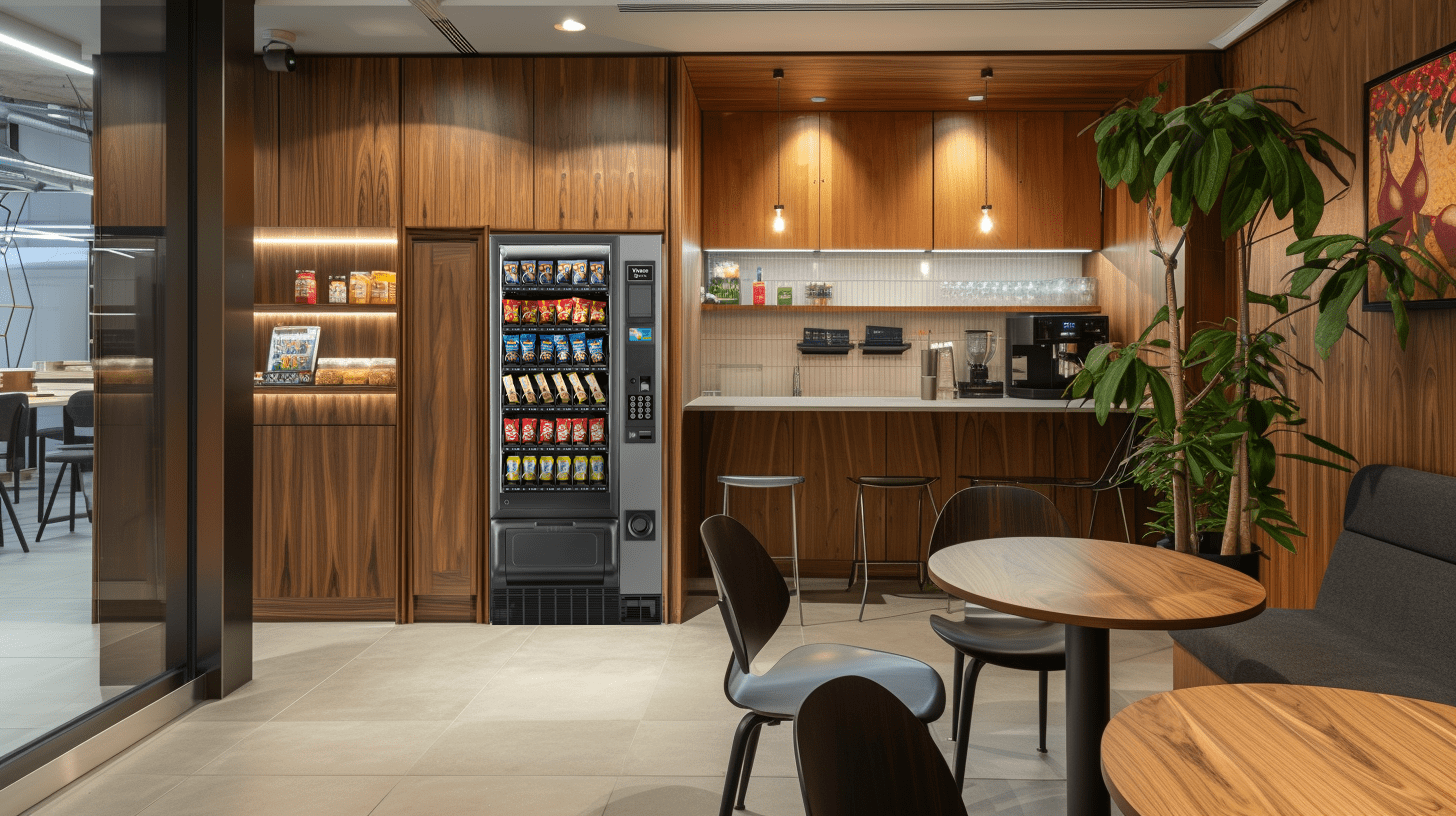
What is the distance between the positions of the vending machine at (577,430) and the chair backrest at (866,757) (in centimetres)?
342

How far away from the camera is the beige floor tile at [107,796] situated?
8.41ft

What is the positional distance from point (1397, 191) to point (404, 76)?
4.41 meters

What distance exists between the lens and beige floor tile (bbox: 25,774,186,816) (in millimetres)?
2562

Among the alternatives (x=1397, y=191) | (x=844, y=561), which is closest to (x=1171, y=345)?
(x=1397, y=191)

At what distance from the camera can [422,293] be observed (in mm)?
4586

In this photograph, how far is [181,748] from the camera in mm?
3027

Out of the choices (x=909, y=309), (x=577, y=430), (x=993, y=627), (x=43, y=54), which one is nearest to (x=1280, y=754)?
(x=993, y=627)

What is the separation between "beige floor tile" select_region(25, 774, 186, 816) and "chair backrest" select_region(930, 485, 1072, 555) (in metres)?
2.59

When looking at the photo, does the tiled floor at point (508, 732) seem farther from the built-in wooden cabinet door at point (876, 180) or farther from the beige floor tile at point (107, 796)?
the built-in wooden cabinet door at point (876, 180)

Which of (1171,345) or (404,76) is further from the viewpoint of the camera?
(404,76)

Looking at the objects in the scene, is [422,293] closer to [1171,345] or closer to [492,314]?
[492,314]

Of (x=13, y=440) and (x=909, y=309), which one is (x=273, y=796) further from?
(x=909, y=309)

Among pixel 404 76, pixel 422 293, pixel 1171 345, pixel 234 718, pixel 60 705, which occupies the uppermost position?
pixel 404 76

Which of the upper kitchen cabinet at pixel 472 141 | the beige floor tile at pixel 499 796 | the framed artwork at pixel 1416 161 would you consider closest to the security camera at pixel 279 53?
the upper kitchen cabinet at pixel 472 141
